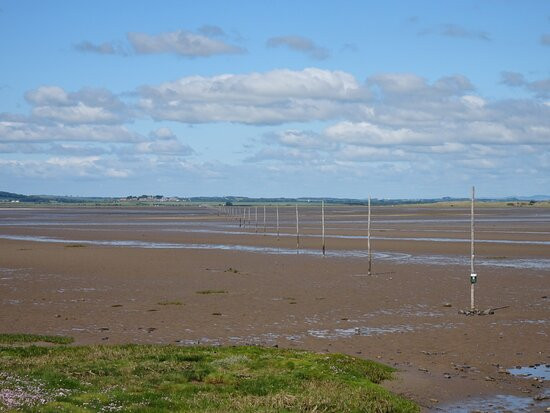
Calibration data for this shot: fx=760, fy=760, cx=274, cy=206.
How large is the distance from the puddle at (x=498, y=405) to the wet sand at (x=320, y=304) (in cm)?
12

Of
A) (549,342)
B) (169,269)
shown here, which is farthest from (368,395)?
(169,269)

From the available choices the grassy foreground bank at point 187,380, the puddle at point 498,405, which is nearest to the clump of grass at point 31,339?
the grassy foreground bank at point 187,380

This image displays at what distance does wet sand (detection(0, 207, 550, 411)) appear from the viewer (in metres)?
17.1

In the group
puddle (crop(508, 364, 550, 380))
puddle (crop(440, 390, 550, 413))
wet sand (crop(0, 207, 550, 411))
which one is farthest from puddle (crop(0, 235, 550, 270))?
puddle (crop(440, 390, 550, 413))

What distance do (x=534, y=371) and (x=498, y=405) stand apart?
3000 millimetres

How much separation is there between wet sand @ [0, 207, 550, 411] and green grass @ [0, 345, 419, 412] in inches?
56.3

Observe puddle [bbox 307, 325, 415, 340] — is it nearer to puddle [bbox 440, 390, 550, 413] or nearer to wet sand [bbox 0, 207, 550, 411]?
wet sand [bbox 0, 207, 550, 411]

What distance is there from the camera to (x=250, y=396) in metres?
12.5

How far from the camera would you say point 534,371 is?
51.5 ft

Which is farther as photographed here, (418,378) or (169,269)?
(169,269)

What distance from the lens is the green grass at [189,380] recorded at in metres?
11.6

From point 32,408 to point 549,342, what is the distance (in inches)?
514

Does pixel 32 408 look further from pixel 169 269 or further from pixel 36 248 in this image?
pixel 36 248

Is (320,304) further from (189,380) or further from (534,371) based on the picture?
(189,380)
